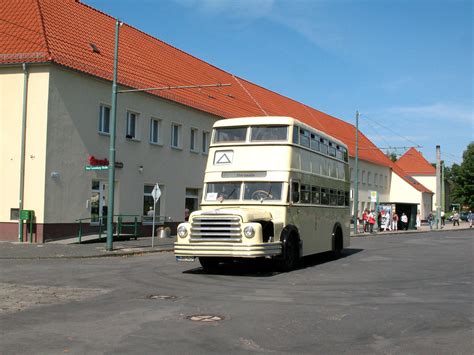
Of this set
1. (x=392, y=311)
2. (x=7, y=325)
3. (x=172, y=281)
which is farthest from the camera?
(x=172, y=281)

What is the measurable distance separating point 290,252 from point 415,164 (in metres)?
90.3

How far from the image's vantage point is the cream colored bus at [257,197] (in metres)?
14.0

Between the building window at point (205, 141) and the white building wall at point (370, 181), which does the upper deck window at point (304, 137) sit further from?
the white building wall at point (370, 181)

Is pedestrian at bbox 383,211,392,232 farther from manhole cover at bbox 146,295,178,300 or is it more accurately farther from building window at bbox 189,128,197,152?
manhole cover at bbox 146,295,178,300

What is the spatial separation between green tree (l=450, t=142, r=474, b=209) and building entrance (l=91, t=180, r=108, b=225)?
3137 inches

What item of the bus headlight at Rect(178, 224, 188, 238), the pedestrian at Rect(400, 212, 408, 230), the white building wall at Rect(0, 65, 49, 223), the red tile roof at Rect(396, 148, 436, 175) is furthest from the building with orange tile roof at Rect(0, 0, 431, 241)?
the red tile roof at Rect(396, 148, 436, 175)

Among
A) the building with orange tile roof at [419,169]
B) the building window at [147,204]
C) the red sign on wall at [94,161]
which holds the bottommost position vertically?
the building window at [147,204]

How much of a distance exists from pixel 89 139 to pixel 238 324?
1929 cm

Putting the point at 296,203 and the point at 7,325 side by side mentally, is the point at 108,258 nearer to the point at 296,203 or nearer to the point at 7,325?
the point at 296,203

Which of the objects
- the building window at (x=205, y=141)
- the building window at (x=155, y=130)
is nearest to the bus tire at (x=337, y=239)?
the building window at (x=155, y=130)

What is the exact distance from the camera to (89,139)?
26047 millimetres

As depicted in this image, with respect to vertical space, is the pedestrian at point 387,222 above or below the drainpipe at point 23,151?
below

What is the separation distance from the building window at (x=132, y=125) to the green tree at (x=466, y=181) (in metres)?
77.2

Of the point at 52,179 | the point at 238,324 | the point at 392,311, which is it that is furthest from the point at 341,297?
the point at 52,179
